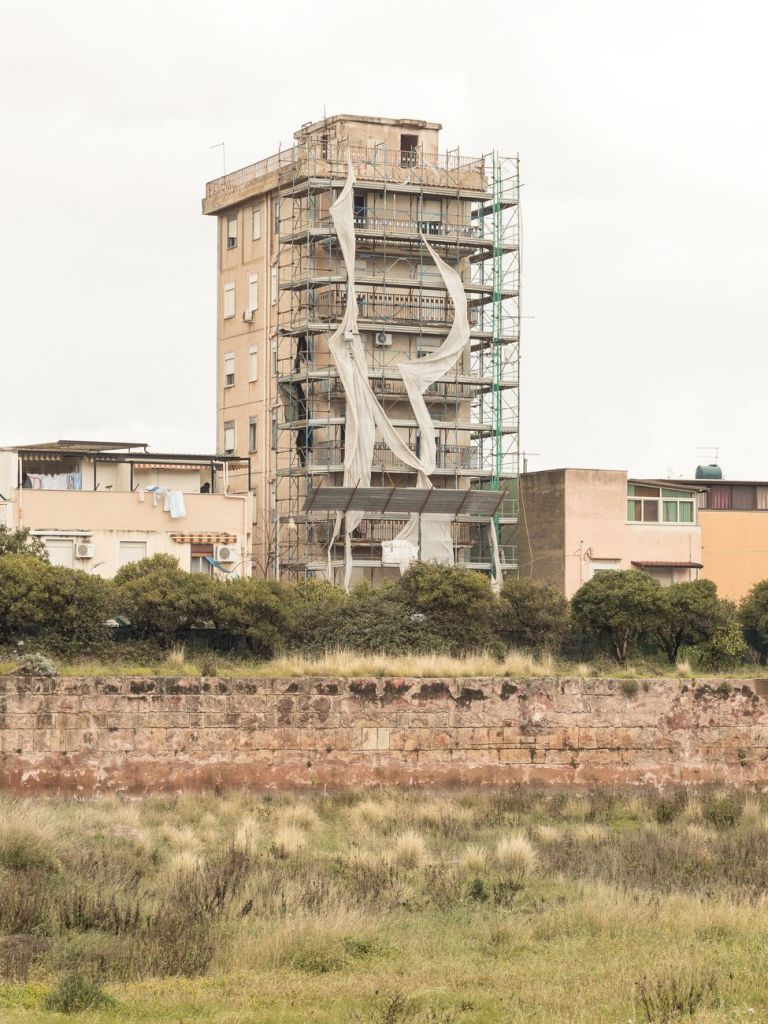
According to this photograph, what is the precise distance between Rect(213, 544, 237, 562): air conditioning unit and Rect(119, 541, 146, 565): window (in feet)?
8.88

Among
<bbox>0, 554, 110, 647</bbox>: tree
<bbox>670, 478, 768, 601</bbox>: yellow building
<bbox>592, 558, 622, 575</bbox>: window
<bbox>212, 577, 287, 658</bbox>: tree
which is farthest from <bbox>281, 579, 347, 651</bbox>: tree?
<bbox>670, 478, 768, 601</bbox>: yellow building

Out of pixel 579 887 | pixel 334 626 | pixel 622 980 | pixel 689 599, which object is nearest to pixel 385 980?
pixel 622 980

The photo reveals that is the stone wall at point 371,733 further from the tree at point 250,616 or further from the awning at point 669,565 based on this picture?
the awning at point 669,565

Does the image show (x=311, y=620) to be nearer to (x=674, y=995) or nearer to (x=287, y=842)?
(x=287, y=842)

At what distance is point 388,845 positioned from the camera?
75.3 ft

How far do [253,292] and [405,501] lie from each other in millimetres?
14165

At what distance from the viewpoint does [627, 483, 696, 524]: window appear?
206ft

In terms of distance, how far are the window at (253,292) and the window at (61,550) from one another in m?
17.2

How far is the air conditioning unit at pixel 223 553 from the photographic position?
56.5 m

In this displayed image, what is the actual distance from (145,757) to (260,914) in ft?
33.5

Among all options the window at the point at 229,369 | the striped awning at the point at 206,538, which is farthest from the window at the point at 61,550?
the window at the point at 229,369

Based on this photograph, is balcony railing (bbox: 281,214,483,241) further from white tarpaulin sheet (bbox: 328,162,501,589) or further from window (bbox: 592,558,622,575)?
window (bbox: 592,558,622,575)

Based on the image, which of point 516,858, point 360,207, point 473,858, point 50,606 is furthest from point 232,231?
point 516,858

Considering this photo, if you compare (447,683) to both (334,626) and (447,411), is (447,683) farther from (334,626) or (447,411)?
(447,411)
